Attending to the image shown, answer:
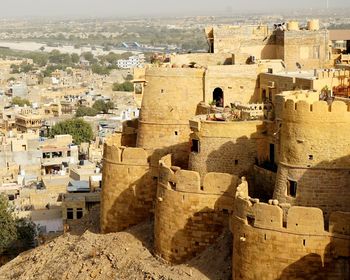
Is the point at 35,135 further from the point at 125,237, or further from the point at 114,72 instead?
the point at 114,72

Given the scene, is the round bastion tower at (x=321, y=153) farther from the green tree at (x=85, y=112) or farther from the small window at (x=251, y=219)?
the green tree at (x=85, y=112)

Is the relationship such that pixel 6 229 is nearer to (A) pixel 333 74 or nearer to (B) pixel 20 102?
(A) pixel 333 74

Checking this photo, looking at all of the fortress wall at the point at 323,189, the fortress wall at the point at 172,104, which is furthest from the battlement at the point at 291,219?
the fortress wall at the point at 172,104

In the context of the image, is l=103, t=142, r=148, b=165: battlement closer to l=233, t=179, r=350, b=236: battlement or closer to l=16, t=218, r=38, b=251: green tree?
l=233, t=179, r=350, b=236: battlement

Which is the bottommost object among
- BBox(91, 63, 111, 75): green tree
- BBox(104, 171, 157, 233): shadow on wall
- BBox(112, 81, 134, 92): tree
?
BBox(91, 63, 111, 75): green tree

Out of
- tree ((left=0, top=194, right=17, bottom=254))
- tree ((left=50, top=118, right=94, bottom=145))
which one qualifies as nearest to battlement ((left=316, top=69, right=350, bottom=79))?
tree ((left=0, top=194, right=17, bottom=254))

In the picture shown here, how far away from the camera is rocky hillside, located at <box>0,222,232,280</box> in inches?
875

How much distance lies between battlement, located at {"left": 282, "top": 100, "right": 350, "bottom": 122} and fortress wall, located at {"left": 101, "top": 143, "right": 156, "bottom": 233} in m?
8.52

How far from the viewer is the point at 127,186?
27.8 m

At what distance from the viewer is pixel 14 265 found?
96.7 ft

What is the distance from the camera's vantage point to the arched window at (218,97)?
92.6 ft

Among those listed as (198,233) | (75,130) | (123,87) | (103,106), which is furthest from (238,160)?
(123,87)

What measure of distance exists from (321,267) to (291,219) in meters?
1.30

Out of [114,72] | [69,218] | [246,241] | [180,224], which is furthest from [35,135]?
[114,72]
